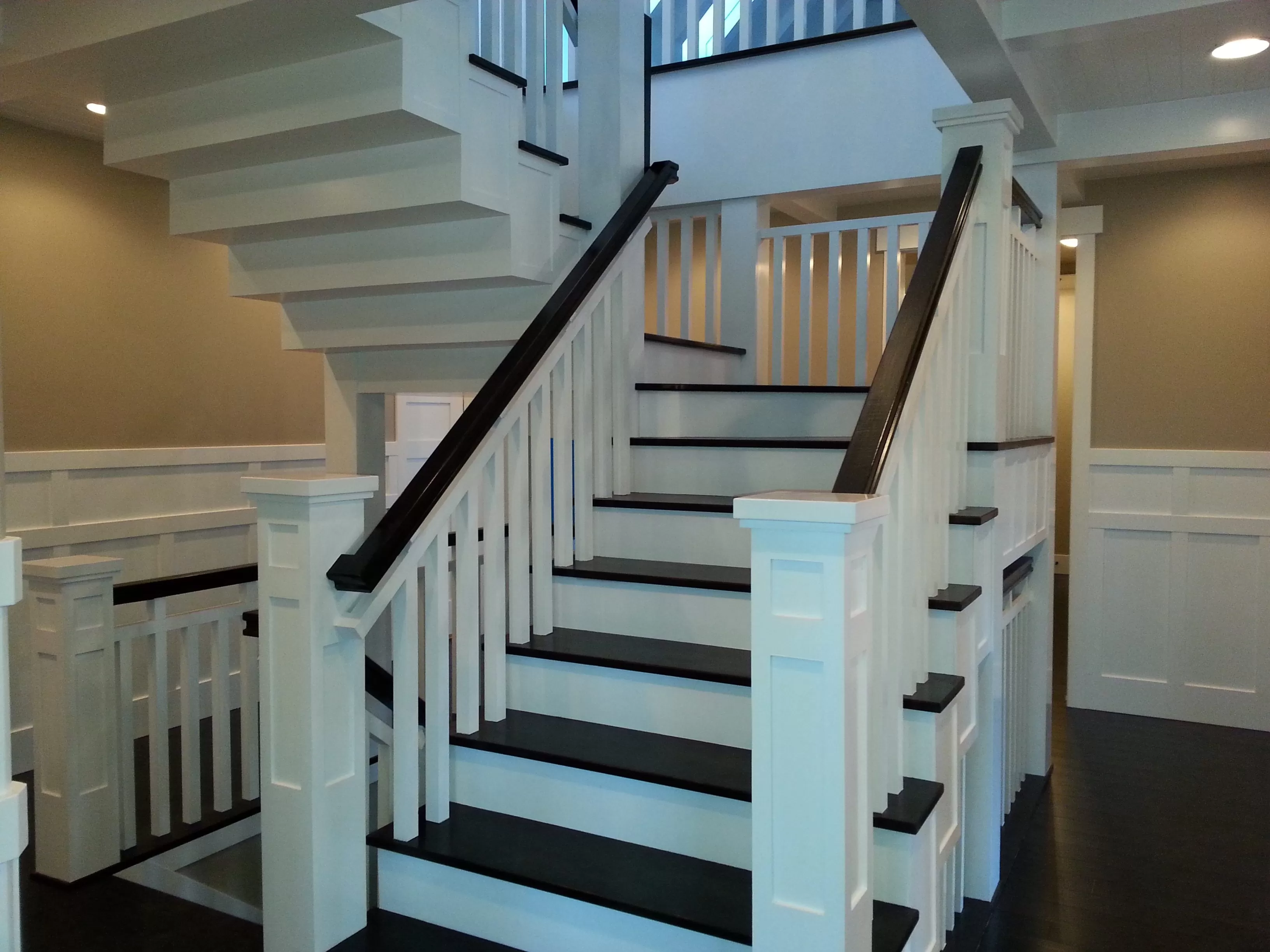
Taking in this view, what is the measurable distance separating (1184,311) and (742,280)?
6.57 ft

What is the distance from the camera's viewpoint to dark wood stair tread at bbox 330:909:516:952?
6.62 feet

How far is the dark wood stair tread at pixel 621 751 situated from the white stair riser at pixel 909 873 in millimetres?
282

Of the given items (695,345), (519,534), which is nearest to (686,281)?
(695,345)

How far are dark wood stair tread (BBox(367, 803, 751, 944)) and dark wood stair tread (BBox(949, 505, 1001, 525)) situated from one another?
0.94 m

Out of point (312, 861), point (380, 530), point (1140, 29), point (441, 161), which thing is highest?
point (1140, 29)

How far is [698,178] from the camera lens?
13.6 ft

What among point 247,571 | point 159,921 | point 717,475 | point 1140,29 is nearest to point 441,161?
point 717,475

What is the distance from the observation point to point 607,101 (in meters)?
3.04

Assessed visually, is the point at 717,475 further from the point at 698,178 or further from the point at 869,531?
the point at 698,178

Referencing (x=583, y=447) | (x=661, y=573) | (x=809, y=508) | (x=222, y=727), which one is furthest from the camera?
(x=222, y=727)

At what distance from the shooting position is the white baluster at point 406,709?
83.4 inches

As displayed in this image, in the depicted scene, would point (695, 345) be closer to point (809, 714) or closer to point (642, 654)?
point (642, 654)

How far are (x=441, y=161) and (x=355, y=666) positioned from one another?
126 centimetres

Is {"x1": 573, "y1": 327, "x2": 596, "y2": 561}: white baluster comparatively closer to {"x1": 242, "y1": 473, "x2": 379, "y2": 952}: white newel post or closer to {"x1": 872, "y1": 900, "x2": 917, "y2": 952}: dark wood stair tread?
{"x1": 242, "y1": 473, "x2": 379, "y2": 952}: white newel post
